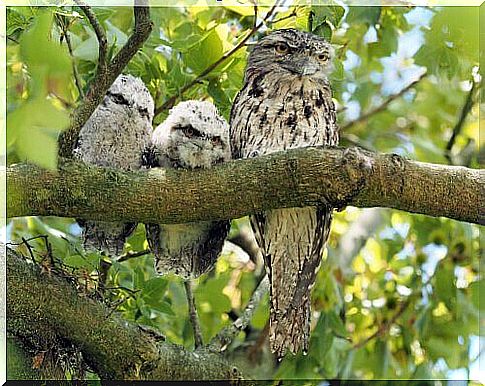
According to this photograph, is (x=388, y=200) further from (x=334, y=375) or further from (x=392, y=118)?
(x=392, y=118)

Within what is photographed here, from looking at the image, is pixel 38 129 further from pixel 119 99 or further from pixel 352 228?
pixel 352 228

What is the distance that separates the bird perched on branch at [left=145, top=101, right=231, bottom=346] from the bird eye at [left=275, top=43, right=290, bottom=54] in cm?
22

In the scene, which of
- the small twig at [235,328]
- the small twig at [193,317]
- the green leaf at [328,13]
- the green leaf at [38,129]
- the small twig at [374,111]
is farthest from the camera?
the small twig at [374,111]

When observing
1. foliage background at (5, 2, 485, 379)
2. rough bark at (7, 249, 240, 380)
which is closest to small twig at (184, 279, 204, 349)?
foliage background at (5, 2, 485, 379)

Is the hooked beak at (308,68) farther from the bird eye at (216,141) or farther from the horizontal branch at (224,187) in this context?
the horizontal branch at (224,187)

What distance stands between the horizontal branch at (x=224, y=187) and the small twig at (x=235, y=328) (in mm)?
659

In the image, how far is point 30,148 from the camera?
0.65 m

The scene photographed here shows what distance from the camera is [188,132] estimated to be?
1.52 metres

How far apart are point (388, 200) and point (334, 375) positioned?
1.24 meters

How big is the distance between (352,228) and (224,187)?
5.77ft

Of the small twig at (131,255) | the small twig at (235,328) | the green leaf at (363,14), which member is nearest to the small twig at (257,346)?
the small twig at (235,328)

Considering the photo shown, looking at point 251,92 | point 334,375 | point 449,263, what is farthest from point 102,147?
point 449,263

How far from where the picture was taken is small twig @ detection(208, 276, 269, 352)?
192cm

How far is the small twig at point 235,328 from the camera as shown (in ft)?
6.29
